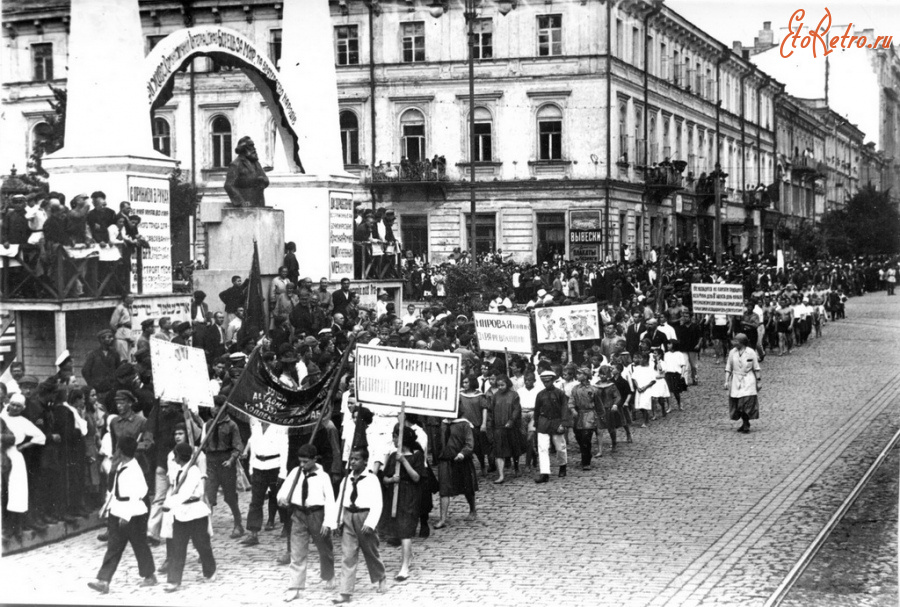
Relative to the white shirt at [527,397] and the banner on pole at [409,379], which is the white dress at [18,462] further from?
the white shirt at [527,397]

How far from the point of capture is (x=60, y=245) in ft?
61.3

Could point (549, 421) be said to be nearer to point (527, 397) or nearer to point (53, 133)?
point (527, 397)

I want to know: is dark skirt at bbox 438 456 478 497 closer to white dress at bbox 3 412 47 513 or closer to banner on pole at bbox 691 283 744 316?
white dress at bbox 3 412 47 513

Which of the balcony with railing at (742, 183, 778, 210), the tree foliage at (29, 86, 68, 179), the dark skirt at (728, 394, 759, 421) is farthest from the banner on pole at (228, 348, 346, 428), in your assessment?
the balcony with railing at (742, 183, 778, 210)

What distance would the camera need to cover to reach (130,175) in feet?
68.8

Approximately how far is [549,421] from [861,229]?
48.1 m

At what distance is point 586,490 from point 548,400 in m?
1.43

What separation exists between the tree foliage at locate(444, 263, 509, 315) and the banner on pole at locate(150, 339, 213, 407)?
59.8 ft

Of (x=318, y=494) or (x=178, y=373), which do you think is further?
(x=178, y=373)

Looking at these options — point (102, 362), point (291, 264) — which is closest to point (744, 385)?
point (291, 264)

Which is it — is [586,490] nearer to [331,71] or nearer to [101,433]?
[101,433]

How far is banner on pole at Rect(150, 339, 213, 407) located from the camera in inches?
548

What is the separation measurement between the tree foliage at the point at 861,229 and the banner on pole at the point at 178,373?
47982 millimetres

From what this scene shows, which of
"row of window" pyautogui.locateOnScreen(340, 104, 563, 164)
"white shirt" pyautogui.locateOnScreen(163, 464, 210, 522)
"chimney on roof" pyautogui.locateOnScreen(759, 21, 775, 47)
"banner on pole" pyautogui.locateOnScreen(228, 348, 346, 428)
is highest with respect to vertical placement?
"row of window" pyautogui.locateOnScreen(340, 104, 563, 164)
